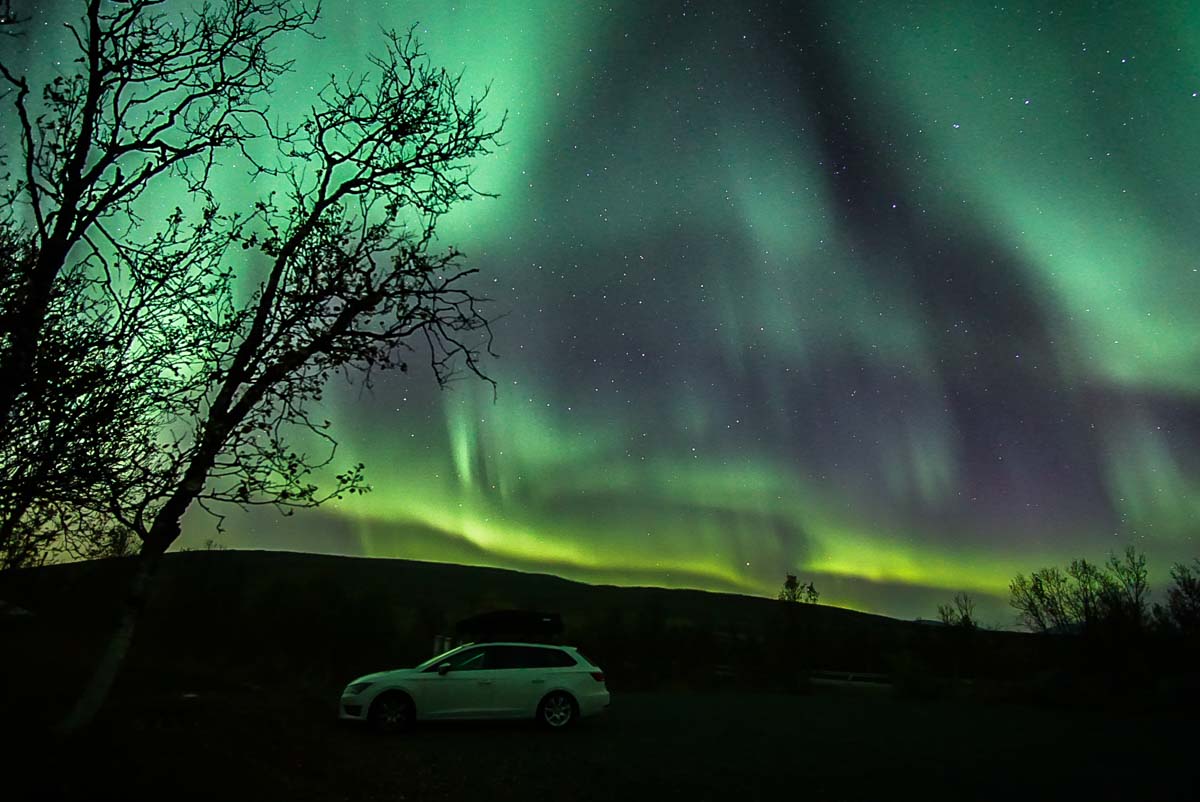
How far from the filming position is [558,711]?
15.5m

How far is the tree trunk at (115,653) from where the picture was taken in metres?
8.87

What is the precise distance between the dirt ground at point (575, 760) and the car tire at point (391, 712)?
0.44 meters

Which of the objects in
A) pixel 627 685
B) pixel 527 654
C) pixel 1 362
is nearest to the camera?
pixel 1 362

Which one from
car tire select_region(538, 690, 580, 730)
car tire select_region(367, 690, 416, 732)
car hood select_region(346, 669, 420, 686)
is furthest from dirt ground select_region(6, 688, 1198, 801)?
car hood select_region(346, 669, 420, 686)

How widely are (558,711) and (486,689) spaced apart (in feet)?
5.37

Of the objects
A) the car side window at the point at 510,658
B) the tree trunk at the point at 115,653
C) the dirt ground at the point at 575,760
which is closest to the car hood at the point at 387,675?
the dirt ground at the point at 575,760

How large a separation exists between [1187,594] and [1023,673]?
10156 millimetres

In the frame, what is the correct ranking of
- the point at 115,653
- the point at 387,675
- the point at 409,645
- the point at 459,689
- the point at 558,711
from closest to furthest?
the point at 115,653
the point at 387,675
the point at 459,689
the point at 558,711
the point at 409,645

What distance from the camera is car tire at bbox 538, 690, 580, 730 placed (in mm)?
15430

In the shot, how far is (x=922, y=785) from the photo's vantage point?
34.3 feet

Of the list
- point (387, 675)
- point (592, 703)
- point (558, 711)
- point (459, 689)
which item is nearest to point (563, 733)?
point (558, 711)

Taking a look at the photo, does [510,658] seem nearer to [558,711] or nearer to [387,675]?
[558,711]

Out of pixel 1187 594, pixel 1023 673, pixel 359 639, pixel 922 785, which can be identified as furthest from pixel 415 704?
pixel 1187 594

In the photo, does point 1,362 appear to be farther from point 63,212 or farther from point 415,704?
point 415,704
